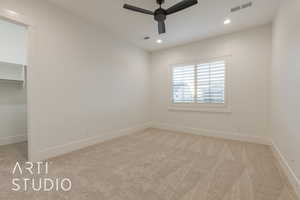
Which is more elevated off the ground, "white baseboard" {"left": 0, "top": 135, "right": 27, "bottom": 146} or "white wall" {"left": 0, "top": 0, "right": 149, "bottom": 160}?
"white wall" {"left": 0, "top": 0, "right": 149, "bottom": 160}

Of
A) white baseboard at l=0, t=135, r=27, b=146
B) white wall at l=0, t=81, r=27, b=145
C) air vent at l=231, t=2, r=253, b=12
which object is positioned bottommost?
white baseboard at l=0, t=135, r=27, b=146

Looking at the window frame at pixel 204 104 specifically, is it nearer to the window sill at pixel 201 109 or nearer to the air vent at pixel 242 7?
the window sill at pixel 201 109

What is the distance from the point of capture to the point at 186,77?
4379mm

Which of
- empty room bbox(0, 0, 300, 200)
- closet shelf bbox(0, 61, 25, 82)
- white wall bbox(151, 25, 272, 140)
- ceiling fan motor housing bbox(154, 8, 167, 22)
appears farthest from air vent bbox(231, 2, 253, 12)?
closet shelf bbox(0, 61, 25, 82)

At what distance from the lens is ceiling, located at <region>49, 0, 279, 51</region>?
2500mm

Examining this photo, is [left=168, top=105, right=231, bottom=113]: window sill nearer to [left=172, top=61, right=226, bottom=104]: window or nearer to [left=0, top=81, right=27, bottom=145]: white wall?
[left=172, top=61, right=226, bottom=104]: window

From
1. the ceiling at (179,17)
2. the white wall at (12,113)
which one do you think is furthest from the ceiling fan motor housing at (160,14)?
the white wall at (12,113)

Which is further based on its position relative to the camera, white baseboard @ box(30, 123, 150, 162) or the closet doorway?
the closet doorway

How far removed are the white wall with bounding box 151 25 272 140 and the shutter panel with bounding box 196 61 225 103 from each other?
0.22 metres

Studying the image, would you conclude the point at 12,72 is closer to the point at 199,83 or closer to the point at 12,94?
the point at 12,94

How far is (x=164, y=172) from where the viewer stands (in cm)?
202

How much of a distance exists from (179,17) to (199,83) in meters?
1.97

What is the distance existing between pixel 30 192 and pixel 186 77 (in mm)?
4245

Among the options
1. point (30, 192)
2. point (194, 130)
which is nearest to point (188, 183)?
point (30, 192)
